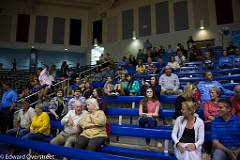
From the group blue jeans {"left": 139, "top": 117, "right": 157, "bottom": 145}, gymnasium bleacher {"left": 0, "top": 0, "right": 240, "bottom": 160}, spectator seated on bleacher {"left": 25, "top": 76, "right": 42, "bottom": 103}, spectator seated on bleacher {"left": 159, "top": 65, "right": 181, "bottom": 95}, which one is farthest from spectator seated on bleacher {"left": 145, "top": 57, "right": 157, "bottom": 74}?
blue jeans {"left": 139, "top": 117, "right": 157, "bottom": 145}

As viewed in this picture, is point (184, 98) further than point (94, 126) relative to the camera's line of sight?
Yes

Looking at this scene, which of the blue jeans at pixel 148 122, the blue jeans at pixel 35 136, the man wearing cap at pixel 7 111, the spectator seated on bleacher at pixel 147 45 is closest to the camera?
the blue jeans at pixel 148 122

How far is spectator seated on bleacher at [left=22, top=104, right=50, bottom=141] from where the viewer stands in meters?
3.97

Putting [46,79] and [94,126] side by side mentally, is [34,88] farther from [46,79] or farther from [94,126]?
[94,126]

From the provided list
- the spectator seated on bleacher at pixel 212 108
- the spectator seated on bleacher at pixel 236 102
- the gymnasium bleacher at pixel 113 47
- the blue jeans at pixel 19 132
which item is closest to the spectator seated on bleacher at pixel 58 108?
the gymnasium bleacher at pixel 113 47

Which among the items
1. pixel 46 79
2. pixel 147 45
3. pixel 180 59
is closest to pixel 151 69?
pixel 180 59

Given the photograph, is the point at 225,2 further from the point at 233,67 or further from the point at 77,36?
the point at 77,36

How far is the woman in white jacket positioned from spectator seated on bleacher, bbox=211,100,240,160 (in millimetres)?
171

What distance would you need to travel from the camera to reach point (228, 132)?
8.14ft

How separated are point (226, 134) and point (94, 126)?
166 cm

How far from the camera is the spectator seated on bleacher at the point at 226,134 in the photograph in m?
2.36

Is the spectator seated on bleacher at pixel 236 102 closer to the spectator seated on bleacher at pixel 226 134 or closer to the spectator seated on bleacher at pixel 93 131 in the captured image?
the spectator seated on bleacher at pixel 226 134

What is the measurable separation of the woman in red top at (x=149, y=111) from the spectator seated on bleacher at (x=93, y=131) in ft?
2.11

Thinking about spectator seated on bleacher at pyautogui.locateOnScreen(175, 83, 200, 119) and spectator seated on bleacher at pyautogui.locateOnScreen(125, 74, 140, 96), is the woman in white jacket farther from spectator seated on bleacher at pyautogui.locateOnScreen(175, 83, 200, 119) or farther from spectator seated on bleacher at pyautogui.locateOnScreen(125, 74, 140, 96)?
spectator seated on bleacher at pyautogui.locateOnScreen(125, 74, 140, 96)
